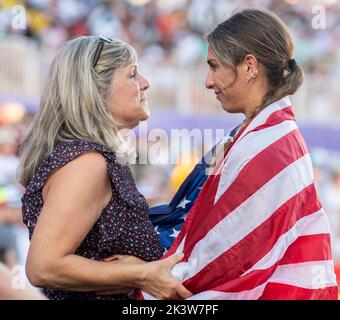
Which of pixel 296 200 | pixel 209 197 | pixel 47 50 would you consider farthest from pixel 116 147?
pixel 47 50

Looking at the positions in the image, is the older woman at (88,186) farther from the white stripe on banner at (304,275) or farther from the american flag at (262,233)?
the white stripe on banner at (304,275)

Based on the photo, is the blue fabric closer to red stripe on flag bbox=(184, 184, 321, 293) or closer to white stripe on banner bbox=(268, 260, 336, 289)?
red stripe on flag bbox=(184, 184, 321, 293)

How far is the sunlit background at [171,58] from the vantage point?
1050 centimetres

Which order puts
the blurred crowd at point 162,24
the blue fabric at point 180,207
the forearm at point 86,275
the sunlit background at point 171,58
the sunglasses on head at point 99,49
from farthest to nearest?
the blurred crowd at point 162,24 → the sunlit background at point 171,58 → the blue fabric at point 180,207 → the sunglasses on head at point 99,49 → the forearm at point 86,275

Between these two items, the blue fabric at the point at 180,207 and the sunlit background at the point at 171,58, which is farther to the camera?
the sunlit background at the point at 171,58

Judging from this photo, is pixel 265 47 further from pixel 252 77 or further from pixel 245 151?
pixel 245 151

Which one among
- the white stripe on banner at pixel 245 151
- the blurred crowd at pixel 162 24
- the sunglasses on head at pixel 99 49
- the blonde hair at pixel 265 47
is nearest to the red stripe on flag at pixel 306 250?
the white stripe on banner at pixel 245 151

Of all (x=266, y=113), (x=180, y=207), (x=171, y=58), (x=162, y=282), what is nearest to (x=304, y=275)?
(x=162, y=282)

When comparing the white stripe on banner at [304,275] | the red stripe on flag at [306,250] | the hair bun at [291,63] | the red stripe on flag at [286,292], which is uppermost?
the hair bun at [291,63]

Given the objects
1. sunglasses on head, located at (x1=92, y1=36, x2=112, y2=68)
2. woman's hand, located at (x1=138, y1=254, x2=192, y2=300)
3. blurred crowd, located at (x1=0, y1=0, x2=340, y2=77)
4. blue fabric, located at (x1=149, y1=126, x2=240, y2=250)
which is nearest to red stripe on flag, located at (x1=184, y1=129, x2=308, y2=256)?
woman's hand, located at (x1=138, y1=254, x2=192, y2=300)

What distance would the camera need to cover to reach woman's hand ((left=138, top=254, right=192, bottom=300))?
2660mm

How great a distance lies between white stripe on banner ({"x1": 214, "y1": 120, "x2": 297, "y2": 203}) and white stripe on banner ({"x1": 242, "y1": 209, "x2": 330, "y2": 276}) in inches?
9.5

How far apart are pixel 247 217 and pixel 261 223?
1.9 inches

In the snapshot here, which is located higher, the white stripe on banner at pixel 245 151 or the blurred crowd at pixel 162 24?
the blurred crowd at pixel 162 24
